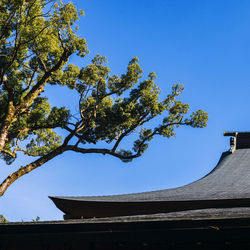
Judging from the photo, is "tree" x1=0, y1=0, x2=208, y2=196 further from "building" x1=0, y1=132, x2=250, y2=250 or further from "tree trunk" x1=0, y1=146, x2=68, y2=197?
"building" x1=0, y1=132, x2=250, y2=250

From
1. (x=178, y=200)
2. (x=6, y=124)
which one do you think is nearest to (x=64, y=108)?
(x=6, y=124)

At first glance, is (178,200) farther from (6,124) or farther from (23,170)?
(6,124)

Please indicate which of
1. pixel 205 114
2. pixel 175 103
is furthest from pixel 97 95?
pixel 205 114

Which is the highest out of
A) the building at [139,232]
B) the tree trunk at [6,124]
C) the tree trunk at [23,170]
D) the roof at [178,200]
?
the tree trunk at [6,124]

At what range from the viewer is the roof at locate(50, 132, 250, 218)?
763 cm

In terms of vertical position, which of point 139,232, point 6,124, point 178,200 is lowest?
point 139,232

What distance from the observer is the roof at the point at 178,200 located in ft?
25.0

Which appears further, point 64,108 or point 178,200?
point 64,108

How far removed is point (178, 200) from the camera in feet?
26.1


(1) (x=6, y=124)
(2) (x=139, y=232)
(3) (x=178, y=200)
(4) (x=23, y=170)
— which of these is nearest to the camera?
(2) (x=139, y=232)

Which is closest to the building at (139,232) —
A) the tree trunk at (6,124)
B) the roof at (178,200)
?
the roof at (178,200)

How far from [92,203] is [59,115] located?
8407mm

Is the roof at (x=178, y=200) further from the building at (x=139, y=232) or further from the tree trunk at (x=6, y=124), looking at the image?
the tree trunk at (x=6, y=124)

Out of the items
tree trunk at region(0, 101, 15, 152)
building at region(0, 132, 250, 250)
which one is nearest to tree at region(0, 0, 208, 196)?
tree trunk at region(0, 101, 15, 152)
